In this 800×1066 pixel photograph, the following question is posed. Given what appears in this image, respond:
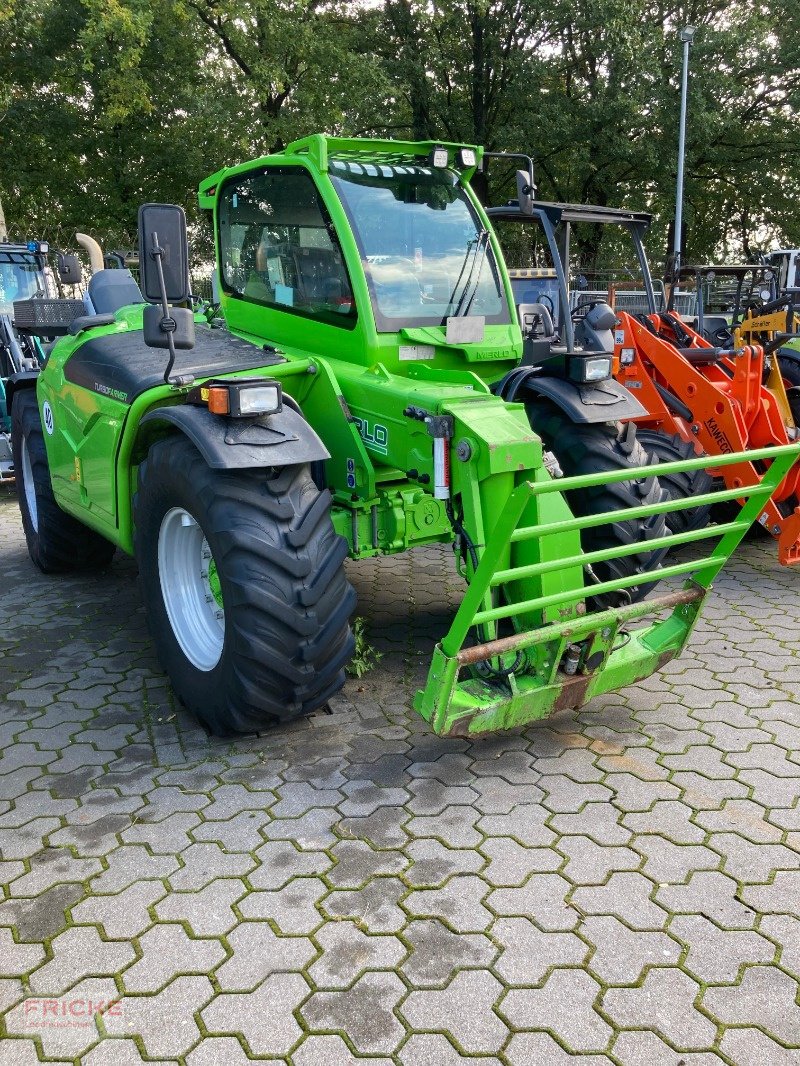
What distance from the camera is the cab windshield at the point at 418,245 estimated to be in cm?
388

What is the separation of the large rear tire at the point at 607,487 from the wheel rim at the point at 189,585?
1.72 metres

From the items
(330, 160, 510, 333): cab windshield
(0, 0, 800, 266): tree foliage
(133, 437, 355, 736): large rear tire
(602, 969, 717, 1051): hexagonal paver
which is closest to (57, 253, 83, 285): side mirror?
(330, 160, 510, 333): cab windshield

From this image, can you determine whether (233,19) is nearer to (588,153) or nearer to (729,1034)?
(588,153)

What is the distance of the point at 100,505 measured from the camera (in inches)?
176

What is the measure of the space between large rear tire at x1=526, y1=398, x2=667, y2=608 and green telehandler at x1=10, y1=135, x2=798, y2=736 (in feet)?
0.05

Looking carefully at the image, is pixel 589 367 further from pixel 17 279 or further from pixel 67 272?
pixel 17 279

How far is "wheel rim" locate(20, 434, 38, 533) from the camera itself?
19.4 ft

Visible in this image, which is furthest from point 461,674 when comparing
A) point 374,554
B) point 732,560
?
point 732,560

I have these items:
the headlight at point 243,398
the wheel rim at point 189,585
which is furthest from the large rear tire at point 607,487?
the wheel rim at point 189,585

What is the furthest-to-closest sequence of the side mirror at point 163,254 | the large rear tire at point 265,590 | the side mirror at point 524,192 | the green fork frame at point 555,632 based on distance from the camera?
1. the side mirror at point 524,192
2. the large rear tire at point 265,590
3. the side mirror at point 163,254
4. the green fork frame at point 555,632

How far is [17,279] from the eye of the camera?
10.0m

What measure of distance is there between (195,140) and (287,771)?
57.8ft

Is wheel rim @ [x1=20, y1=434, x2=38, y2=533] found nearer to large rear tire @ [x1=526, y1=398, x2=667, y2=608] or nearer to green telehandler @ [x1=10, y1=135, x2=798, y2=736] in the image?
green telehandler @ [x1=10, y1=135, x2=798, y2=736]

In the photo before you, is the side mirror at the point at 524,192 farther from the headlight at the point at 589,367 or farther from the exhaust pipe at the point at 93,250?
the exhaust pipe at the point at 93,250
